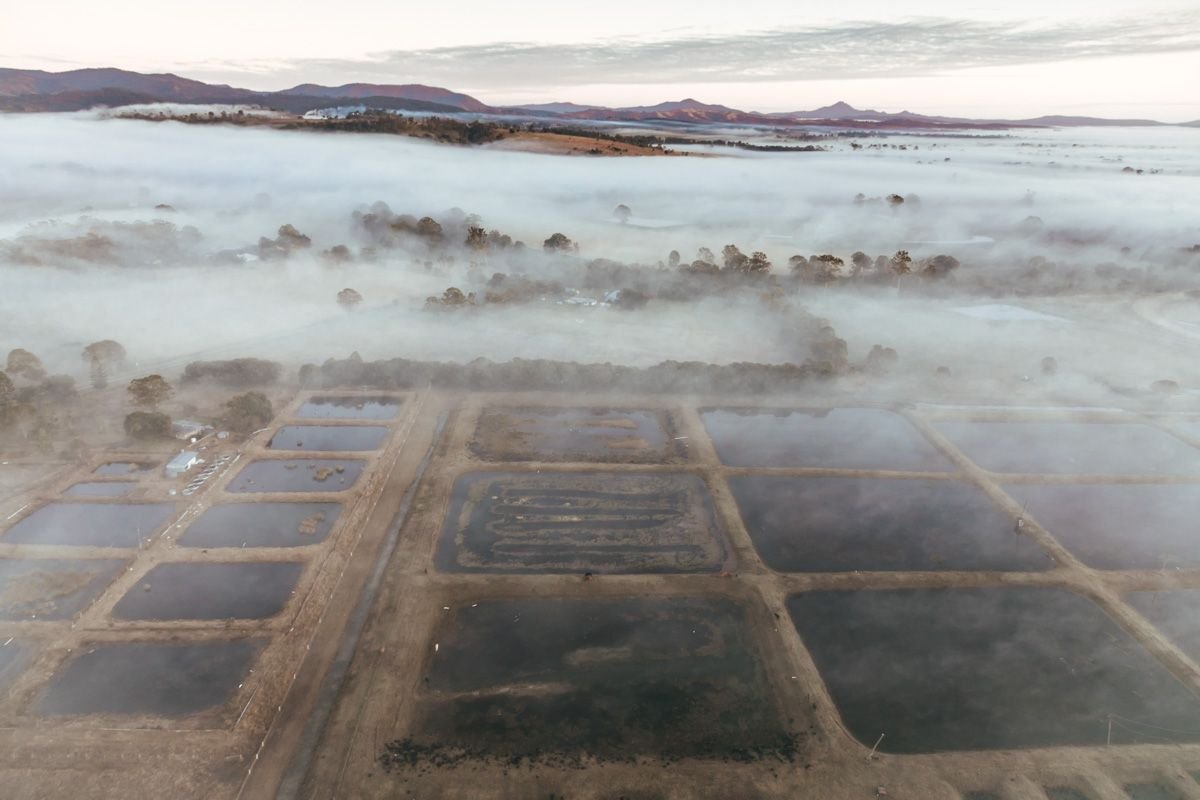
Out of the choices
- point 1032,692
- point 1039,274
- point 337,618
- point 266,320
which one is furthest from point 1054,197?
point 337,618

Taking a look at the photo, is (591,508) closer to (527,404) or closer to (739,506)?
(739,506)

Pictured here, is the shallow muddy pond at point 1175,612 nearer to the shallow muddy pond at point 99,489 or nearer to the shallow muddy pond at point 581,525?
the shallow muddy pond at point 581,525

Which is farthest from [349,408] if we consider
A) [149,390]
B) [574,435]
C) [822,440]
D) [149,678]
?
[822,440]

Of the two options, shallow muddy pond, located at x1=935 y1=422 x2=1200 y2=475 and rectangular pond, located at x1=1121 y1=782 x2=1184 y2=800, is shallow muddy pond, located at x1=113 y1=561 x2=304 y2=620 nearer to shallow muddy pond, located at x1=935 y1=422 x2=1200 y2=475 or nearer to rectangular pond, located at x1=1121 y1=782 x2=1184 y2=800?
rectangular pond, located at x1=1121 y1=782 x2=1184 y2=800

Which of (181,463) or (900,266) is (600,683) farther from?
(900,266)

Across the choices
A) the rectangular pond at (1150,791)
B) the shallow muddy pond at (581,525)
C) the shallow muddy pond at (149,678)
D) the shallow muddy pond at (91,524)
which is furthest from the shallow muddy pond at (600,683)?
the shallow muddy pond at (91,524)
